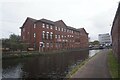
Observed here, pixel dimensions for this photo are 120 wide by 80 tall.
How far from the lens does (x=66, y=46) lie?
71625 millimetres

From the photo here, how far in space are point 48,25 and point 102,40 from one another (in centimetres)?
13040

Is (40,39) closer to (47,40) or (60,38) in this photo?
(47,40)

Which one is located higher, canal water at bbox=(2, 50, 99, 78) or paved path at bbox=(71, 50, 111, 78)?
paved path at bbox=(71, 50, 111, 78)

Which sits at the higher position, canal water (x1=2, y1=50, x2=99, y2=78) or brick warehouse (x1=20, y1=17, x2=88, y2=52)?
brick warehouse (x1=20, y1=17, x2=88, y2=52)

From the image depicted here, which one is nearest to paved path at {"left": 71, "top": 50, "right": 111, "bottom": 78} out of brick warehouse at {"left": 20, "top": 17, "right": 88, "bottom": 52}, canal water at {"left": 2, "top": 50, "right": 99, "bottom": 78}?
canal water at {"left": 2, "top": 50, "right": 99, "bottom": 78}

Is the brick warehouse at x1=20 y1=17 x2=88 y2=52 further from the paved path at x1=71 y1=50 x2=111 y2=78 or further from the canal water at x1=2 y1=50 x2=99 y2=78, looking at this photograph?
the paved path at x1=71 y1=50 x2=111 y2=78

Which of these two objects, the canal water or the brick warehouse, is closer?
the canal water

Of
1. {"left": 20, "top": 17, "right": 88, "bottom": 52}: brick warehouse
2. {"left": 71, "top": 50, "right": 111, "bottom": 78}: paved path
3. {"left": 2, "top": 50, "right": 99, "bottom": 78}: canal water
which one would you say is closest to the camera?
{"left": 71, "top": 50, "right": 111, "bottom": 78}: paved path

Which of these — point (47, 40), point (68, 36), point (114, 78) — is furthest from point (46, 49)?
point (114, 78)

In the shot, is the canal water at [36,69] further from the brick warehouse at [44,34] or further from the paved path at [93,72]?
the brick warehouse at [44,34]

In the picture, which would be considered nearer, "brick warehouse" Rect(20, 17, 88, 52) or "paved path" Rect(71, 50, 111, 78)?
"paved path" Rect(71, 50, 111, 78)

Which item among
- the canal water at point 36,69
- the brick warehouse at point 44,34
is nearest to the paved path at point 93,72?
the canal water at point 36,69

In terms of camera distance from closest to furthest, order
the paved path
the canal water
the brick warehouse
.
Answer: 1. the paved path
2. the canal water
3. the brick warehouse

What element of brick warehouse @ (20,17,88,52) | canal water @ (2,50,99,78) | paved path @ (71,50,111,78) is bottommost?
canal water @ (2,50,99,78)
